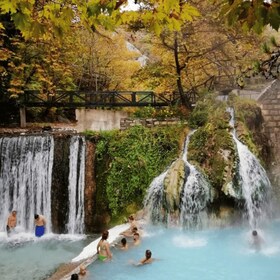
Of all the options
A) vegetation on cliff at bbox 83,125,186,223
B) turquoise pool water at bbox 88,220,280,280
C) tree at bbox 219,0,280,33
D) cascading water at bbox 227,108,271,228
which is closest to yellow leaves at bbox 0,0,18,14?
tree at bbox 219,0,280,33

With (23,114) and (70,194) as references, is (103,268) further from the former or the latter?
(23,114)

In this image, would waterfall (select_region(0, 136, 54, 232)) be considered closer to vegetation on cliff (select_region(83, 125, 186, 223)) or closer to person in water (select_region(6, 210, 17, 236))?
person in water (select_region(6, 210, 17, 236))

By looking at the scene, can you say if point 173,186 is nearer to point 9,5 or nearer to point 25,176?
point 25,176

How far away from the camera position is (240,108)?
1430 cm

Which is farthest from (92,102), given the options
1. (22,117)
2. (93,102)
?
(22,117)

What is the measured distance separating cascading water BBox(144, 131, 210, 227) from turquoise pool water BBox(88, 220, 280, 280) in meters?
0.47

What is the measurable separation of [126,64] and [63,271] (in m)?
17.5

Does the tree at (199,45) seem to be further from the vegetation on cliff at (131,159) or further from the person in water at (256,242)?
the person in water at (256,242)

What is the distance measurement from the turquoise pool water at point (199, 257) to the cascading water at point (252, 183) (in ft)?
2.26

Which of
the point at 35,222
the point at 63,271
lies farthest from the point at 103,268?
the point at 35,222

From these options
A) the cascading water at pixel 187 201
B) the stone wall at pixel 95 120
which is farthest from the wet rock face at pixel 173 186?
the stone wall at pixel 95 120

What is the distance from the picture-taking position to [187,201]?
1178 centimetres

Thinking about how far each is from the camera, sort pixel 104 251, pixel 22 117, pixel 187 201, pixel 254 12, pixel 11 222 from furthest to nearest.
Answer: pixel 22 117
pixel 11 222
pixel 187 201
pixel 104 251
pixel 254 12

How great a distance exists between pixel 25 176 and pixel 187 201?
239 inches
